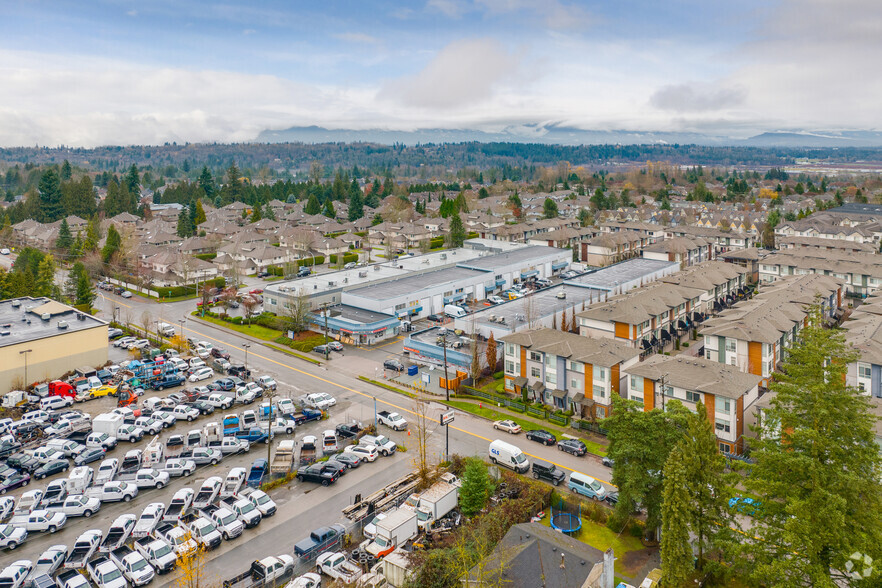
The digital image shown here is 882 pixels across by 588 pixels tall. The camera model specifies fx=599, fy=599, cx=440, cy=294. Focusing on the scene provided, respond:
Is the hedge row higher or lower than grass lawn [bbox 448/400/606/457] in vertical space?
higher

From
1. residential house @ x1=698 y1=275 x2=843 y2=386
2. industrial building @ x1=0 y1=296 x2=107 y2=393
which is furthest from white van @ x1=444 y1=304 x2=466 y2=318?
industrial building @ x1=0 y1=296 x2=107 y2=393

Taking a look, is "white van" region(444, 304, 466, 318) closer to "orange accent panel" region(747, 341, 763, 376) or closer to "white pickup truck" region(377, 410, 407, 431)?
"white pickup truck" region(377, 410, 407, 431)

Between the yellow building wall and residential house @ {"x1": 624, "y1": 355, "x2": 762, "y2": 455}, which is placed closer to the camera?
residential house @ {"x1": 624, "y1": 355, "x2": 762, "y2": 455}

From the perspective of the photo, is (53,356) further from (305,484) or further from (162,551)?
(162,551)

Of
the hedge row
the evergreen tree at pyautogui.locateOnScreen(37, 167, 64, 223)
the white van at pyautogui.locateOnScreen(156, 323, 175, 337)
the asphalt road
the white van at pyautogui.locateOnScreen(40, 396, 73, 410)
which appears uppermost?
the evergreen tree at pyautogui.locateOnScreen(37, 167, 64, 223)

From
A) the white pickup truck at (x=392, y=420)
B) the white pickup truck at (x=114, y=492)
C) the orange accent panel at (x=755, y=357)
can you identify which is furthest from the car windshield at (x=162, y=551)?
the orange accent panel at (x=755, y=357)

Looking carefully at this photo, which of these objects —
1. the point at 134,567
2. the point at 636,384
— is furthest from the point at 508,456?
the point at 134,567
